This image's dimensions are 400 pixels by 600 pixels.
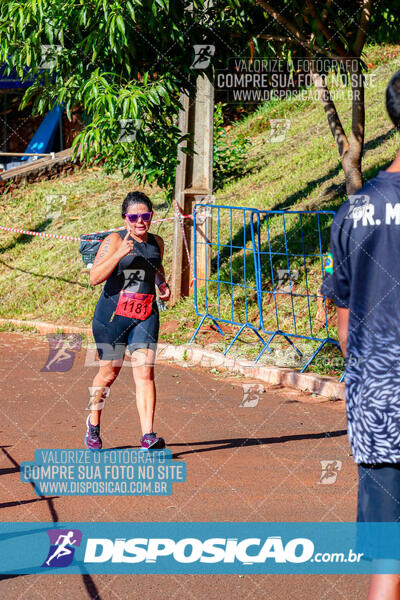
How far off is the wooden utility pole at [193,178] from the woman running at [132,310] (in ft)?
20.1

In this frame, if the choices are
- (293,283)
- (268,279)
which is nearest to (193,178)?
(268,279)

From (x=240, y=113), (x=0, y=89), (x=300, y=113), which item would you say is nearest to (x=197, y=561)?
(x=300, y=113)

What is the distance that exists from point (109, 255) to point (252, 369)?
3786 millimetres

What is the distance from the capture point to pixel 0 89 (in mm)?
25625

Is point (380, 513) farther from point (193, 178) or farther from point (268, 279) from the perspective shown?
point (193, 178)

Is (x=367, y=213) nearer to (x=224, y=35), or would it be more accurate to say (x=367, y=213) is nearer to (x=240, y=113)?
(x=224, y=35)

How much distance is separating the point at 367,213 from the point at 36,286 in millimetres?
12488

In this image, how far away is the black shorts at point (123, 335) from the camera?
633 centimetres

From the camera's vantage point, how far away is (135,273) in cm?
636

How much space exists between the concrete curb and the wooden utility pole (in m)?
1.87

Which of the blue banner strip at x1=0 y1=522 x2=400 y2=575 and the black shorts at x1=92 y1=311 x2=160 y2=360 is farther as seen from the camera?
the black shorts at x1=92 y1=311 x2=160 y2=360

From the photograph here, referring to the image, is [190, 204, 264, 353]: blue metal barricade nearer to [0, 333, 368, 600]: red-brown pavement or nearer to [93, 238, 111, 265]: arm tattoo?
[0, 333, 368, 600]: red-brown pavement

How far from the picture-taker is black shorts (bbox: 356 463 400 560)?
8.82ft

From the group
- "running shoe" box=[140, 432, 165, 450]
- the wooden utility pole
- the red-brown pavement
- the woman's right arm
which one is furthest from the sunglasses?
the wooden utility pole
